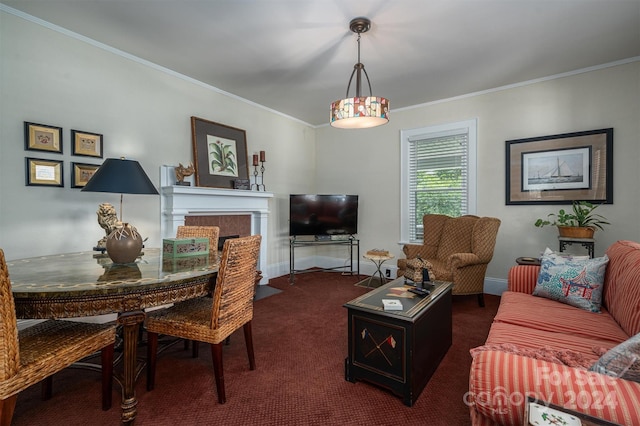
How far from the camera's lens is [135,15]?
8.11 feet

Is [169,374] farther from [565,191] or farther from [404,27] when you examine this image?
[565,191]

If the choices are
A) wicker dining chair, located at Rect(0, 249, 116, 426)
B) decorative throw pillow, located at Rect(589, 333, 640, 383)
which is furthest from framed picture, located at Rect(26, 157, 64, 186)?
decorative throw pillow, located at Rect(589, 333, 640, 383)

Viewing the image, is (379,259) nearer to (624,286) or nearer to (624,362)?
(624,286)

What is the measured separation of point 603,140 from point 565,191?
633 mm

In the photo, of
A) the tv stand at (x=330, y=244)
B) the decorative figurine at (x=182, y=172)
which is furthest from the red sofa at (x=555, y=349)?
the decorative figurine at (x=182, y=172)

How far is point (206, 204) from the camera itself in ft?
12.1

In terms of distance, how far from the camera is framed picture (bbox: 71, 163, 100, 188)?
9.00 ft

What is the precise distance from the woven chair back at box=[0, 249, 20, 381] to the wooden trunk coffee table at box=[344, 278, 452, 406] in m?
1.60

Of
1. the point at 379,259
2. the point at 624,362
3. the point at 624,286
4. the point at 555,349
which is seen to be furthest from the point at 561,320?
the point at 379,259

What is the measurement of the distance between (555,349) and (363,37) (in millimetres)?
2708

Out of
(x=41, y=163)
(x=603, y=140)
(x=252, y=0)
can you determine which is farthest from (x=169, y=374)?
(x=603, y=140)

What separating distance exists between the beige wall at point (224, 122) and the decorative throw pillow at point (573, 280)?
5.50ft

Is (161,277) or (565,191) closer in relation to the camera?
(161,277)

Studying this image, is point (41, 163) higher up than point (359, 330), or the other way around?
point (41, 163)
